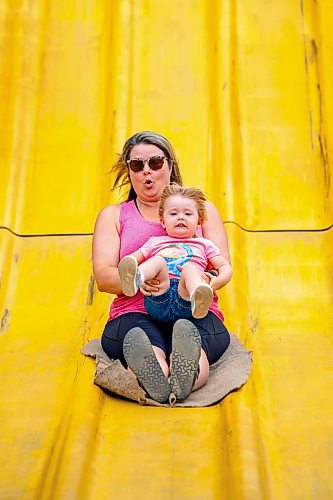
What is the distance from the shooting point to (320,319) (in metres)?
2.19

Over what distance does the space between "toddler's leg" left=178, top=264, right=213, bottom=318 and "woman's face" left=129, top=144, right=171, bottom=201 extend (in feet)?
1.17

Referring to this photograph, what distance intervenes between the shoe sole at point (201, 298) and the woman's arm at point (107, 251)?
31 centimetres

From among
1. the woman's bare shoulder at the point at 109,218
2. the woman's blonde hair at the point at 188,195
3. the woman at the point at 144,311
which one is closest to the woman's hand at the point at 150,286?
the woman at the point at 144,311

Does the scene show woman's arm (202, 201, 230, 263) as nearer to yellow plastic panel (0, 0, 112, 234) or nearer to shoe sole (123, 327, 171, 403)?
shoe sole (123, 327, 171, 403)

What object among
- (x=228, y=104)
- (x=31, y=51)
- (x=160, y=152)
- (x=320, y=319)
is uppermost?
(x=31, y=51)

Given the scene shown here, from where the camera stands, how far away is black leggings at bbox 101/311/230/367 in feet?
5.67

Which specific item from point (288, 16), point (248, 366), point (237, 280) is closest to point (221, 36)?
point (288, 16)

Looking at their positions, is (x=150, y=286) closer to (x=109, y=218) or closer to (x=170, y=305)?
(x=170, y=305)

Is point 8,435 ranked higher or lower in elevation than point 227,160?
lower

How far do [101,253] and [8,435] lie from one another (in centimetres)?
50

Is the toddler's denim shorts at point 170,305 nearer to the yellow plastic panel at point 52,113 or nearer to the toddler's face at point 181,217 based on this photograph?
the toddler's face at point 181,217

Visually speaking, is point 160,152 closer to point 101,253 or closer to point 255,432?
point 101,253

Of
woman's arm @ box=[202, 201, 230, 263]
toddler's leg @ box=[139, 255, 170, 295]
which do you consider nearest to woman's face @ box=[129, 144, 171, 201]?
woman's arm @ box=[202, 201, 230, 263]

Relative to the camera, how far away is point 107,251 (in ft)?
6.28
